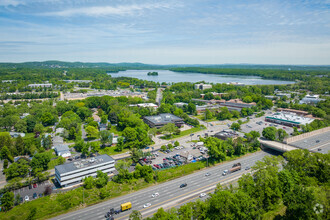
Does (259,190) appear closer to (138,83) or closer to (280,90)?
(280,90)

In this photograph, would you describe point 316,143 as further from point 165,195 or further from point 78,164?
point 78,164

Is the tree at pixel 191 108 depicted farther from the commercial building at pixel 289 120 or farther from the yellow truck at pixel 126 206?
the yellow truck at pixel 126 206

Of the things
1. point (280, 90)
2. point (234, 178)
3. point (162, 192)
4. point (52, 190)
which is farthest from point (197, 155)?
point (280, 90)

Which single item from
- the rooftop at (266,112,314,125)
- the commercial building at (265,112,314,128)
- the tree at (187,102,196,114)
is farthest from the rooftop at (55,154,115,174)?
the rooftop at (266,112,314,125)

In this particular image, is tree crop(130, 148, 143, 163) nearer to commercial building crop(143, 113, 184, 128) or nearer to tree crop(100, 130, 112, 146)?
tree crop(100, 130, 112, 146)

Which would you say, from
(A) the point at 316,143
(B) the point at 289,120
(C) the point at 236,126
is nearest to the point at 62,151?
(C) the point at 236,126

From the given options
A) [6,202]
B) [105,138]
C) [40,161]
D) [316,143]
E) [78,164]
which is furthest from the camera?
[316,143]

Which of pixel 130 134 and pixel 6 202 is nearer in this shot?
pixel 6 202
